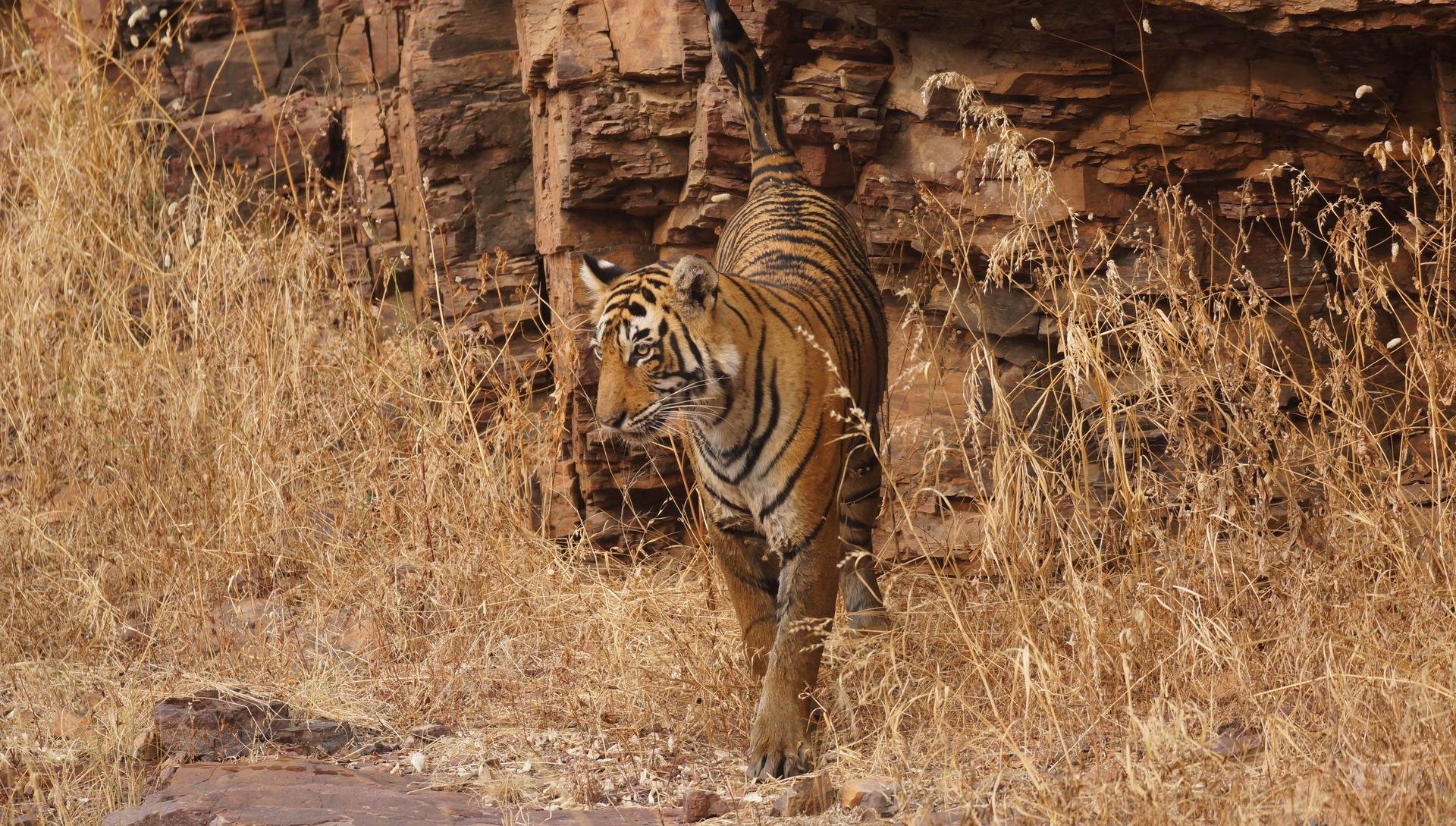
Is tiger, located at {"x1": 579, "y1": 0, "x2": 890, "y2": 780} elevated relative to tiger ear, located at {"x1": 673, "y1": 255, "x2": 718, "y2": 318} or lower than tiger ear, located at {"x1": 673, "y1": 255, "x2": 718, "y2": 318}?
lower

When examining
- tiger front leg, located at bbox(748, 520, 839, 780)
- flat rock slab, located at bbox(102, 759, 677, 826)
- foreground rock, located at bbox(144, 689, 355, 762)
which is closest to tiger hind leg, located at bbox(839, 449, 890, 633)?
tiger front leg, located at bbox(748, 520, 839, 780)

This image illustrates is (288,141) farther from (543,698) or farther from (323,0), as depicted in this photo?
(543,698)

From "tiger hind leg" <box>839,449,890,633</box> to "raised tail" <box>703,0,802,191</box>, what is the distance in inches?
46.1

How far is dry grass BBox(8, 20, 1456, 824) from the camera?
3562 mm

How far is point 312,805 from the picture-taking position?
3.60 meters

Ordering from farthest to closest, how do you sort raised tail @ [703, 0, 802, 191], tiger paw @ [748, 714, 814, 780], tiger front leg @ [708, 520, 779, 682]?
raised tail @ [703, 0, 802, 191], tiger front leg @ [708, 520, 779, 682], tiger paw @ [748, 714, 814, 780]

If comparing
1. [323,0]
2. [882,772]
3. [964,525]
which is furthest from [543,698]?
[323,0]

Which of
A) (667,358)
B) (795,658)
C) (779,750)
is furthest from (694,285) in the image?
(779,750)

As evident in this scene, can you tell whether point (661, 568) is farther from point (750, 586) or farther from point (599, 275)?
point (599, 275)

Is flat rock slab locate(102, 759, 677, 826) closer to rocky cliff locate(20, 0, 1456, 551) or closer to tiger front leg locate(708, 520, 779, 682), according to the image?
tiger front leg locate(708, 520, 779, 682)

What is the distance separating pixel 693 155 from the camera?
6258 millimetres

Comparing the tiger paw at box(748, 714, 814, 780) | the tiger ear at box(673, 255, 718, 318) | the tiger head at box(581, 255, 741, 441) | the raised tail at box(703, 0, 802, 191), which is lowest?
the tiger paw at box(748, 714, 814, 780)

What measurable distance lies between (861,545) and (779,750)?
1.34 m

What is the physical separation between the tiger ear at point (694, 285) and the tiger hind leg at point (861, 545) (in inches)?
42.4
